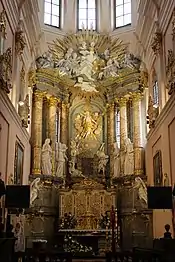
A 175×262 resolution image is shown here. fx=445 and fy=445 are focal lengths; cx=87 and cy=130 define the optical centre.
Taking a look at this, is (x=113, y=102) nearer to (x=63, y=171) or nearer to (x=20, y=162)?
(x=63, y=171)

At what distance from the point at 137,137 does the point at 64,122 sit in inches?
142

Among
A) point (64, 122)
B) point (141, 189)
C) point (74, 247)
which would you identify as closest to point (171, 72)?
point (141, 189)

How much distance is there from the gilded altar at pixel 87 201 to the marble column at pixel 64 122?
2.57 metres

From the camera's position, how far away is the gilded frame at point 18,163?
1603cm

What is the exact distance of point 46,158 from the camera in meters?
19.7

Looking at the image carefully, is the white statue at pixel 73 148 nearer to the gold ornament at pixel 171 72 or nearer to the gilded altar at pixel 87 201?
the gilded altar at pixel 87 201

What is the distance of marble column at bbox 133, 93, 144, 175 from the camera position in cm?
1954

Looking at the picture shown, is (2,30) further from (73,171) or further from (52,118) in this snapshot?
(73,171)

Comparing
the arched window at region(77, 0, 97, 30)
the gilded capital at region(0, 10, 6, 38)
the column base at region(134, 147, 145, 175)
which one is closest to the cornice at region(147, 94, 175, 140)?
the column base at region(134, 147, 145, 175)

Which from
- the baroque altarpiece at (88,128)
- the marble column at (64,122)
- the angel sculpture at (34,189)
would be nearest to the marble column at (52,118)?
the baroque altarpiece at (88,128)

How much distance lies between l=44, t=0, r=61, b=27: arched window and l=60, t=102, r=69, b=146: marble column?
420 centimetres

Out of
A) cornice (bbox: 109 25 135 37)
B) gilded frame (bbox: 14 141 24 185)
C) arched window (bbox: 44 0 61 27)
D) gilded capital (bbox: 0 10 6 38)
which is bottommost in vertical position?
gilded frame (bbox: 14 141 24 185)

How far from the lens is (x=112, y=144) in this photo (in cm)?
2080

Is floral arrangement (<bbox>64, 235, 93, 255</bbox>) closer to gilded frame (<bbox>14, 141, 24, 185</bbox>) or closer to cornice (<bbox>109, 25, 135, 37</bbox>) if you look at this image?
gilded frame (<bbox>14, 141, 24, 185</bbox>)
